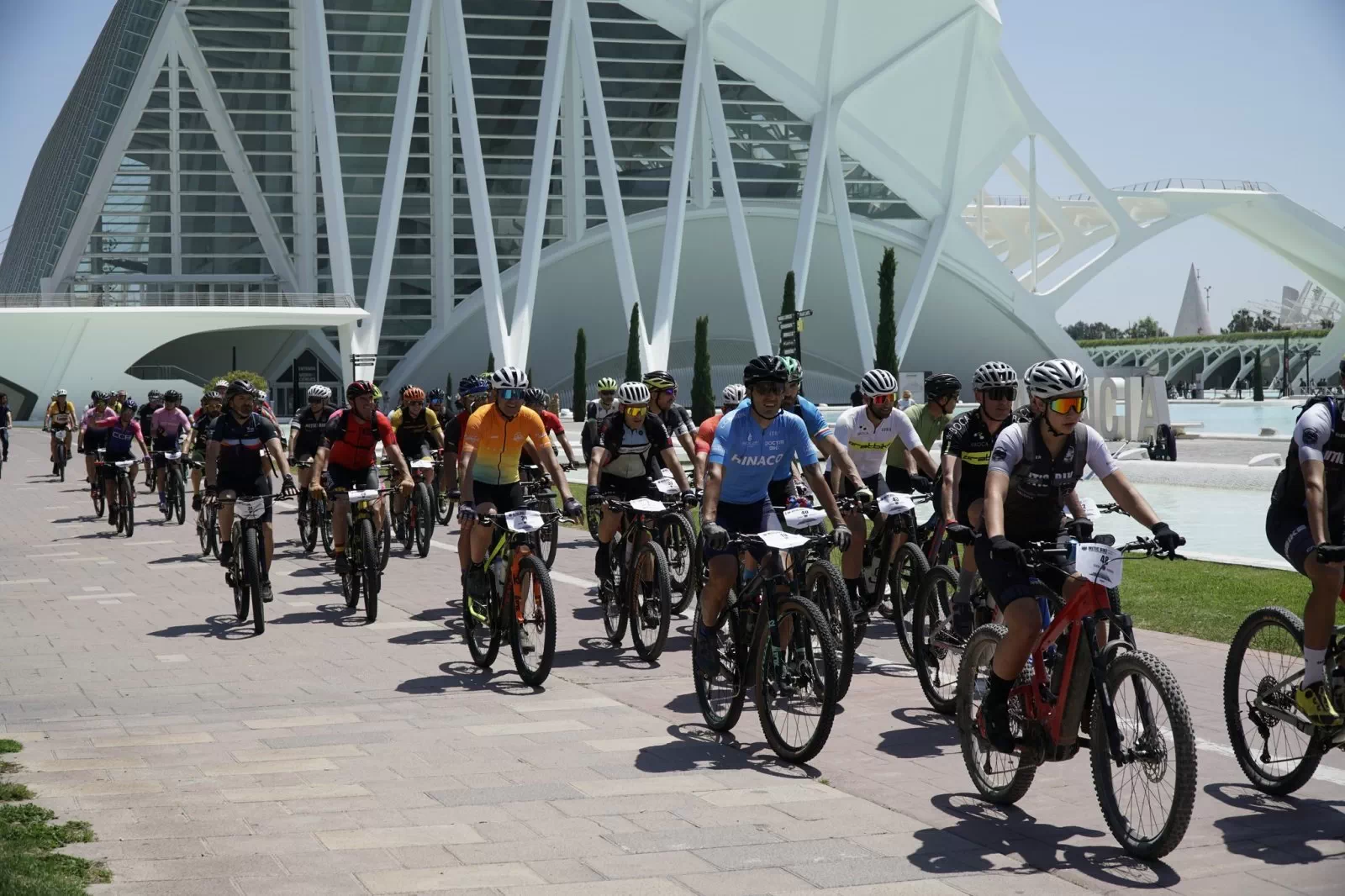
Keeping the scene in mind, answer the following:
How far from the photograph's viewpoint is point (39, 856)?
5082mm

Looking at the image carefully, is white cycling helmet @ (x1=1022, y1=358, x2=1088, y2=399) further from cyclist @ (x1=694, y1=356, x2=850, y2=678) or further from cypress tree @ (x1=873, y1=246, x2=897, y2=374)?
cypress tree @ (x1=873, y1=246, x2=897, y2=374)

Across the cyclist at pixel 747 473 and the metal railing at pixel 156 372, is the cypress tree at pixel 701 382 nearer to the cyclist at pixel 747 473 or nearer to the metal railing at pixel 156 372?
the metal railing at pixel 156 372

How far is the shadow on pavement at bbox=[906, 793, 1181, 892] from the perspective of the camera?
5.05 meters

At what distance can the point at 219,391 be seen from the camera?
62.9 feet

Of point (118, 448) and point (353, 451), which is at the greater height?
point (353, 451)

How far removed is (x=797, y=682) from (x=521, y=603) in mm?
2498

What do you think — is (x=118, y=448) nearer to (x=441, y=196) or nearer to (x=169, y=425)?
(x=169, y=425)

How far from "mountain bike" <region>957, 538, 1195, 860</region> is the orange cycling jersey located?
14.7 ft

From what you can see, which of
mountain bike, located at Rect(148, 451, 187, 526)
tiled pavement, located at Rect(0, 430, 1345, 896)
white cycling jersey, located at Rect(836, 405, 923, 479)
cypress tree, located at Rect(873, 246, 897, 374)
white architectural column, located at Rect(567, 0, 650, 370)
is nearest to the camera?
tiled pavement, located at Rect(0, 430, 1345, 896)

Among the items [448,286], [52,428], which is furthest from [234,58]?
[52,428]

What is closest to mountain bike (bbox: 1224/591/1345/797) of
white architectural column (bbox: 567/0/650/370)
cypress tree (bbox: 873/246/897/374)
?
cypress tree (bbox: 873/246/897/374)

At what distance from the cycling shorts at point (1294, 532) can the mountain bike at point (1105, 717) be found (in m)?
0.72

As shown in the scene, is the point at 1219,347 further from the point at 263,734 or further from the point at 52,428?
the point at 263,734

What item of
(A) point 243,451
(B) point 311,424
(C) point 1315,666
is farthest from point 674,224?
(C) point 1315,666
